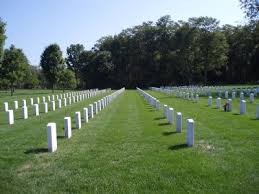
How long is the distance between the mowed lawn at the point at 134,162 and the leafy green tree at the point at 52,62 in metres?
64.2

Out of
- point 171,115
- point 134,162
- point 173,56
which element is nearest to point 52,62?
point 173,56

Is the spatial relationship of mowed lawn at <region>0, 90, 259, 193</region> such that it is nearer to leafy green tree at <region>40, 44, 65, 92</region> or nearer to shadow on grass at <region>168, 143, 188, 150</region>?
shadow on grass at <region>168, 143, 188, 150</region>

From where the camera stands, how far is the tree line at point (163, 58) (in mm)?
92125

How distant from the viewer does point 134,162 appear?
1147cm

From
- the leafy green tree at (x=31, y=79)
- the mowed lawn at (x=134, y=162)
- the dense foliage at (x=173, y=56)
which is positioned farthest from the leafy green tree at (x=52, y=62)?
the mowed lawn at (x=134, y=162)

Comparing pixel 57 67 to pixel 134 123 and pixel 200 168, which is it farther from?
pixel 200 168

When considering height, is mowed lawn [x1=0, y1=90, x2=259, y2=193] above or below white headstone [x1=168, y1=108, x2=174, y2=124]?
below

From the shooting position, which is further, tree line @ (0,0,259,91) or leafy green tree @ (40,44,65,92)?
tree line @ (0,0,259,91)

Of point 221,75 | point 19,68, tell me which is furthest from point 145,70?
point 19,68

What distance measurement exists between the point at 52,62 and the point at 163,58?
34.9 meters

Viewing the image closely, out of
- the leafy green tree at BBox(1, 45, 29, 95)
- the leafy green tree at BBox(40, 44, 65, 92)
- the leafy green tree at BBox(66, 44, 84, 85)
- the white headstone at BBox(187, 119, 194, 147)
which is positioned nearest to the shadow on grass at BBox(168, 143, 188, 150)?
the white headstone at BBox(187, 119, 194, 147)

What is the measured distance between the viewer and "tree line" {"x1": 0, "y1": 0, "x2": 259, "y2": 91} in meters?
92.1

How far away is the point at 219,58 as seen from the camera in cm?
9725

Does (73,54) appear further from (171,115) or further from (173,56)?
(171,115)
